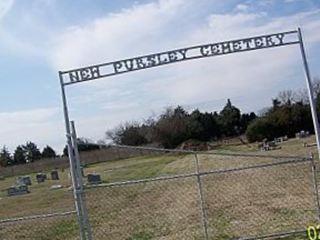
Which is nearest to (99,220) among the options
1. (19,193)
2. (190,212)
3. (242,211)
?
(190,212)

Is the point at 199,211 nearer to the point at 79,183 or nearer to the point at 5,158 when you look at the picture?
the point at 79,183

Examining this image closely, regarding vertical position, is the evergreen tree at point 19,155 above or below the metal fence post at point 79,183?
above

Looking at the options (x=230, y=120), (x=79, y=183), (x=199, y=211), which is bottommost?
(x=199, y=211)

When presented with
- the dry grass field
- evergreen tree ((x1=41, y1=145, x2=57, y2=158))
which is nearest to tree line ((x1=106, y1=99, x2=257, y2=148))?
evergreen tree ((x1=41, y1=145, x2=57, y2=158))

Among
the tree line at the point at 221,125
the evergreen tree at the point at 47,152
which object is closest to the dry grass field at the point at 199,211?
the tree line at the point at 221,125

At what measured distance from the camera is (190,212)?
15.3 m

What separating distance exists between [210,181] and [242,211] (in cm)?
1065

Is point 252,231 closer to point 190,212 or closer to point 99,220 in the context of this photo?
point 190,212

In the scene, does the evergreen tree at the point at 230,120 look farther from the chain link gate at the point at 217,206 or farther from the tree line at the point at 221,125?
the chain link gate at the point at 217,206

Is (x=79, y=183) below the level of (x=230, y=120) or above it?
below

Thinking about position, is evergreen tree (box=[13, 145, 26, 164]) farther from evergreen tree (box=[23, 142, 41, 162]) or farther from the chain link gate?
the chain link gate

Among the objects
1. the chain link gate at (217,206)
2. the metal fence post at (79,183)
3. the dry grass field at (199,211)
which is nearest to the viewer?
the metal fence post at (79,183)

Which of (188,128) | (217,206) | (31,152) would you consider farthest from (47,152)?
(217,206)

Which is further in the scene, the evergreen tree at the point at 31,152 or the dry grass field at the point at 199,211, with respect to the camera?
the evergreen tree at the point at 31,152
